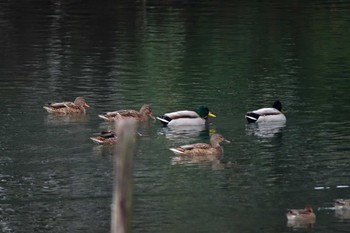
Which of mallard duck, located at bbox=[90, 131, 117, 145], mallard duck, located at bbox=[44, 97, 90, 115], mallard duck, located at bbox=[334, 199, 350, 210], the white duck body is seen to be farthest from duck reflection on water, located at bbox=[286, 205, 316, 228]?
mallard duck, located at bbox=[44, 97, 90, 115]

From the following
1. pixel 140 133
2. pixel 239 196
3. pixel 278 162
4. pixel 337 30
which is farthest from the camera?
pixel 337 30

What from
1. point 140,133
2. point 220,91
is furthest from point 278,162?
point 220,91

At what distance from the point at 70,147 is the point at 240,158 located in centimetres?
378

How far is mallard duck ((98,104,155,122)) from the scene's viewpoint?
28.3 m

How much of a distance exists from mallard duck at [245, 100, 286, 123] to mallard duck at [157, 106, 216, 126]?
1.09 m

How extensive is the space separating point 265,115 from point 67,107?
16.6ft

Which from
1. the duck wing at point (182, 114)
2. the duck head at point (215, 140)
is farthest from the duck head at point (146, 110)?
the duck head at point (215, 140)

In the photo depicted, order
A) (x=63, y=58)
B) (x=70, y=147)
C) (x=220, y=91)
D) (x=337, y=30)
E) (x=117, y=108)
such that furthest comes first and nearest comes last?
1. (x=337, y=30)
2. (x=63, y=58)
3. (x=220, y=91)
4. (x=117, y=108)
5. (x=70, y=147)

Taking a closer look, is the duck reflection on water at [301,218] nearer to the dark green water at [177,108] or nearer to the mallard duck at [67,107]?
the dark green water at [177,108]

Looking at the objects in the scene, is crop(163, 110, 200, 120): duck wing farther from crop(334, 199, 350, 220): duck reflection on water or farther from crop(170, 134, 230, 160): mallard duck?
crop(334, 199, 350, 220): duck reflection on water

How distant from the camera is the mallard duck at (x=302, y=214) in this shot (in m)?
18.7

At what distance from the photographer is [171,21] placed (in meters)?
54.0

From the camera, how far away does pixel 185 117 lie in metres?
28.6

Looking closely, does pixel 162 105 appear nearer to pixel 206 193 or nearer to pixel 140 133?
pixel 140 133
